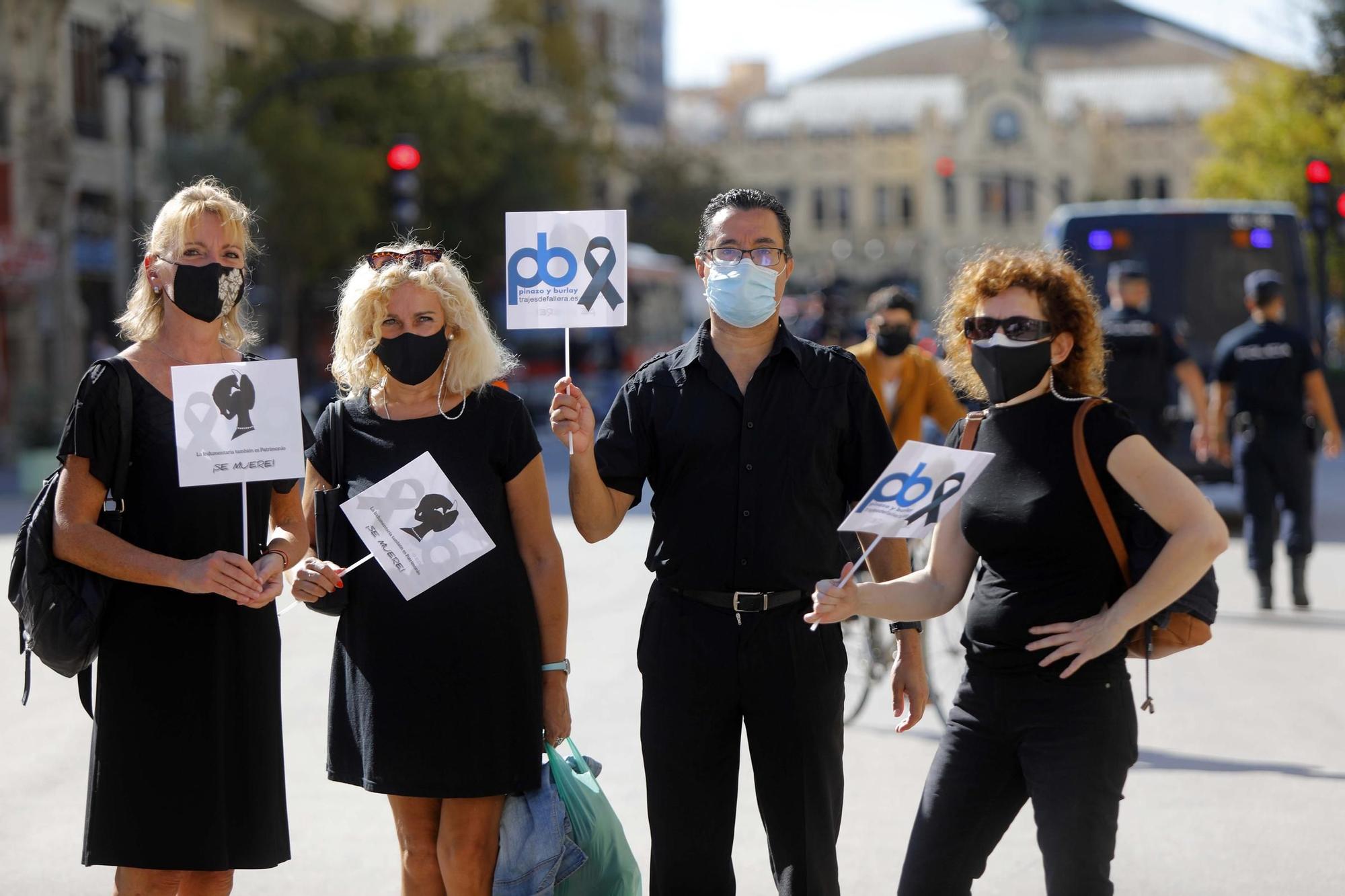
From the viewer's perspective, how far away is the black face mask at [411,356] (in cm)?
445

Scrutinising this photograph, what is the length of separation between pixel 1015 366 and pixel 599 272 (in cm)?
117

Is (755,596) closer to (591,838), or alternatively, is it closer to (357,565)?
(591,838)

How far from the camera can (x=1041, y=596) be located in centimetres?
404

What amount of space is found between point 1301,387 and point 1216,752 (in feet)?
14.6

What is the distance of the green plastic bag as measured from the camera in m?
4.46

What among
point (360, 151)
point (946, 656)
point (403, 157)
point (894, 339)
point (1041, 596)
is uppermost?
point (360, 151)

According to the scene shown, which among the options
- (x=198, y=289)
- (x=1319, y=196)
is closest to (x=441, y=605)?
(x=198, y=289)

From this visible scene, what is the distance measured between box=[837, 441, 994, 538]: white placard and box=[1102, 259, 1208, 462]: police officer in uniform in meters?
8.11

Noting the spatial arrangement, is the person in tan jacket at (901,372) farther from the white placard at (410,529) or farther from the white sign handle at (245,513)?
the white sign handle at (245,513)

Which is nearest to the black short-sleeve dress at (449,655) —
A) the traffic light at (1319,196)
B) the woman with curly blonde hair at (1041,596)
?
the woman with curly blonde hair at (1041,596)

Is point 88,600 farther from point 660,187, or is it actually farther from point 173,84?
point 660,187

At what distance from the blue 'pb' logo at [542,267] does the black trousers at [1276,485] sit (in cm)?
776

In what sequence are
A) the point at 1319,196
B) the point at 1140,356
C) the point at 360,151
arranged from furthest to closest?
the point at 360,151 < the point at 1319,196 < the point at 1140,356

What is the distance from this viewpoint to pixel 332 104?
35688mm
